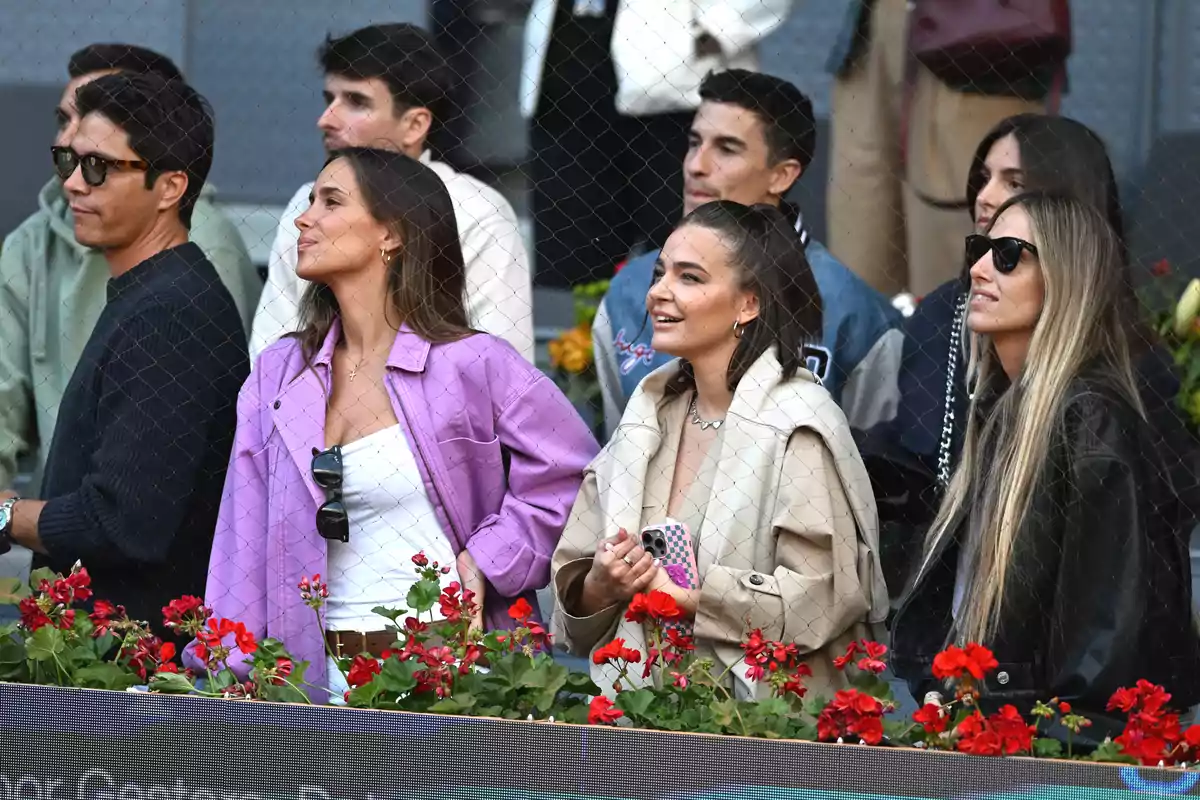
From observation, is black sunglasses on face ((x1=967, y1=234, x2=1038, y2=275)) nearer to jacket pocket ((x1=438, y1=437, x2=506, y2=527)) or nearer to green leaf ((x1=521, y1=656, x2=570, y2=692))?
jacket pocket ((x1=438, y1=437, x2=506, y2=527))

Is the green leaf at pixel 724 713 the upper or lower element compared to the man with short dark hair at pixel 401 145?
lower

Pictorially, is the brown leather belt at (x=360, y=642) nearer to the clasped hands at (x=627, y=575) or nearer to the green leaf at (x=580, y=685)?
the clasped hands at (x=627, y=575)

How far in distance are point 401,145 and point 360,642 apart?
4.71 ft

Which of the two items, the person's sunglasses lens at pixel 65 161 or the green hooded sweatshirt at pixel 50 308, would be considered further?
the green hooded sweatshirt at pixel 50 308

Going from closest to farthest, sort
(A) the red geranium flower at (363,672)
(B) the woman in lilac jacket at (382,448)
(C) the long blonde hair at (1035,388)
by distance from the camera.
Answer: (A) the red geranium flower at (363,672) < (C) the long blonde hair at (1035,388) < (B) the woman in lilac jacket at (382,448)

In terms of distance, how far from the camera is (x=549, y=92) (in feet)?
18.5

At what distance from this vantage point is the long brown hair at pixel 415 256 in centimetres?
417

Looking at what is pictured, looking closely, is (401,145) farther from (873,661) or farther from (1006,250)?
(873,661)

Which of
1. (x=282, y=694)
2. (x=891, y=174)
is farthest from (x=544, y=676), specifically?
(x=891, y=174)

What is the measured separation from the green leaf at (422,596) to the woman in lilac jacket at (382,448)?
426mm

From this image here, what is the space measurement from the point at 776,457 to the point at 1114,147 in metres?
2.11

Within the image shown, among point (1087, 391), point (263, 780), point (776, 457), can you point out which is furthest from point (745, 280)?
point (263, 780)

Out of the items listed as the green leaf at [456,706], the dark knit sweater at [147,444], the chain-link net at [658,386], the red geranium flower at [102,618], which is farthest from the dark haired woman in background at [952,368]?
the red geranium flower at [102,618]

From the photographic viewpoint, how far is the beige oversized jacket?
3777 millimetres
